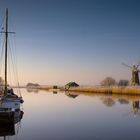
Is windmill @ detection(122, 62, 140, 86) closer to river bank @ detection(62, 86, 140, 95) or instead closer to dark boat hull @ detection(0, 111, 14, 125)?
river bank @ detection(62, 86, 140, 95)

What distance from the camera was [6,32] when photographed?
34375 mm

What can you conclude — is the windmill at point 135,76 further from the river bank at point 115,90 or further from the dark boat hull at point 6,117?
the dark boat hull at point 6,117

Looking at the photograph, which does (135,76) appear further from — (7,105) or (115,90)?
(7,105)

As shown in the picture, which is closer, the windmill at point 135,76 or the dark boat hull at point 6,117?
the dark boat hull at point 6,117

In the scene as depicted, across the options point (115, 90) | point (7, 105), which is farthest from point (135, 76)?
point (7, 105)

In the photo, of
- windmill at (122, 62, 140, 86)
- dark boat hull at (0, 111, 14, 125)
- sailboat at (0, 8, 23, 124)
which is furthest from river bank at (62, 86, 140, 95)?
dark boat hull at (0, 111, 14, 125)

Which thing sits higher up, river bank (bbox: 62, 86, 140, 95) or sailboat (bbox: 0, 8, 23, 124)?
river bank (bbox: 62, 86, 140, 95)

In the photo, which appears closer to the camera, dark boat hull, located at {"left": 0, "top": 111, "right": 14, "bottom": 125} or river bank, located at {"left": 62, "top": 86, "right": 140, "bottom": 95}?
dark boat hull, located at {"left": 0, "top": 111, "right": 14, "bottom": 125}

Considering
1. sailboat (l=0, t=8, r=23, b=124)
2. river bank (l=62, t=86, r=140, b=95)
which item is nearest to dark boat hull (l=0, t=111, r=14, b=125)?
sailboat (l=0, t=8, r=23, b=124)

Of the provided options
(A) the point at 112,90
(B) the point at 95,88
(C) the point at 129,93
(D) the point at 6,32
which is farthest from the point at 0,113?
(B) the point at 95,88

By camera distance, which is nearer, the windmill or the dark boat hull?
the dark boat hull

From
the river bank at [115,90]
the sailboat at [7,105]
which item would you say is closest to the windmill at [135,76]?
the river bank at [115,90]

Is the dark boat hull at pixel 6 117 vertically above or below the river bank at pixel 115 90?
below

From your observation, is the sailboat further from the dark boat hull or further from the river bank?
the river bank
